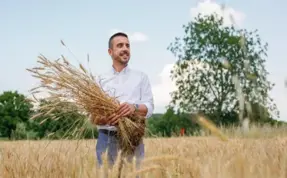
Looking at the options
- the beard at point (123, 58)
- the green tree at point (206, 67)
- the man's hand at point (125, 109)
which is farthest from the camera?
the green tree at point (206, 67)

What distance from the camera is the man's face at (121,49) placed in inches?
143

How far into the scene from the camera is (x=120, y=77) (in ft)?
12.0

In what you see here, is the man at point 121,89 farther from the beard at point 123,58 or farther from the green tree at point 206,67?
the green tree at point 206,67

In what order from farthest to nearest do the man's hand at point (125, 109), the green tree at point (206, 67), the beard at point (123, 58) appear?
the green tree at point (206, 67)
the beard at point (123, 58)
the man's hand at point (125, 109)

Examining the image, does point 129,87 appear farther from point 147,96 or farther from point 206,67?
point 206,67

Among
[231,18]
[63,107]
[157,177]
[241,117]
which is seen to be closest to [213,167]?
[241,117]

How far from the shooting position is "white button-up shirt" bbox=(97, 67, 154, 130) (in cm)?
360

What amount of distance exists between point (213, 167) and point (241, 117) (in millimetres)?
142

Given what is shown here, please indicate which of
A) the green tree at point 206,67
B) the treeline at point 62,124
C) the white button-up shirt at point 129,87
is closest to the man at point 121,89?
the white button-up shirt at point 129,87

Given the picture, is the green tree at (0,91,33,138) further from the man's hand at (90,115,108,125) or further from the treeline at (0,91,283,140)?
the man's hand at (90,115,108,125)

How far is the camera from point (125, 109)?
3.37 m

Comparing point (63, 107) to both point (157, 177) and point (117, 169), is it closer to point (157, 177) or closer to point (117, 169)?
point (157, 177)

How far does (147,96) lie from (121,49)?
15.2 inches

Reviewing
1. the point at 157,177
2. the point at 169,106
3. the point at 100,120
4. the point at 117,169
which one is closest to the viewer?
the point at 117,169
